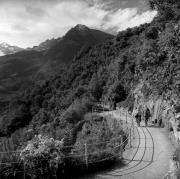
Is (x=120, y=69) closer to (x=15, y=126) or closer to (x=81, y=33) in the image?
(x=15, y=126)

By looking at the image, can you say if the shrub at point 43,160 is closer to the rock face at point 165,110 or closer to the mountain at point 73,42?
the rock face at point 165,110

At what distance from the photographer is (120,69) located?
38.1 meters

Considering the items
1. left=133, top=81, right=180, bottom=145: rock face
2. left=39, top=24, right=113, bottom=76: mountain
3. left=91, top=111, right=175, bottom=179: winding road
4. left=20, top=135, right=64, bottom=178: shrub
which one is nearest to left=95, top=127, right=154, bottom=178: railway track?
left=91, top=111, right=175, bottom=179: winding road

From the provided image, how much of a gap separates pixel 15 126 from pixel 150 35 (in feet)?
143

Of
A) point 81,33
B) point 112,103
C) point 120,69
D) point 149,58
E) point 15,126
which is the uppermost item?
point 81,33

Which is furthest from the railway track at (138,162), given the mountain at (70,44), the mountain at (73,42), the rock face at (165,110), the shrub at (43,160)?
the mountain at (73,42)

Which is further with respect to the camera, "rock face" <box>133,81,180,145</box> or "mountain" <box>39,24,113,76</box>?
"mountain" <box>39,24,113,76</box>

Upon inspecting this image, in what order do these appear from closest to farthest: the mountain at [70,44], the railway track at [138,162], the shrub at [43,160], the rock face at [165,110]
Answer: the shrub at [43,160] < the railway track at [138,162] < the rock face at [165,110] < the mountain at [70,44]

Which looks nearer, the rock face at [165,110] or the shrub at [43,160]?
the shrub at [43,160]

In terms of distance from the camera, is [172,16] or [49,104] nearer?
[172,16]

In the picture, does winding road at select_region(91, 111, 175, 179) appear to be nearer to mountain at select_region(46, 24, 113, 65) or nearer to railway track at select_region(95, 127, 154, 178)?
railway track at select_region(95, 127, 154, 178)

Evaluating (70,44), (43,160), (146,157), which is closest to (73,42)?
(70,44)

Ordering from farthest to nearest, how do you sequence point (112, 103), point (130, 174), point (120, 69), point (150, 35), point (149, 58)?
point (120, 69) < point (112, 103) < point (150, 35) < point (149, 58) < point (130, 174)

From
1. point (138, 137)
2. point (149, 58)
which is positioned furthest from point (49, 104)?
point (138, 137)
